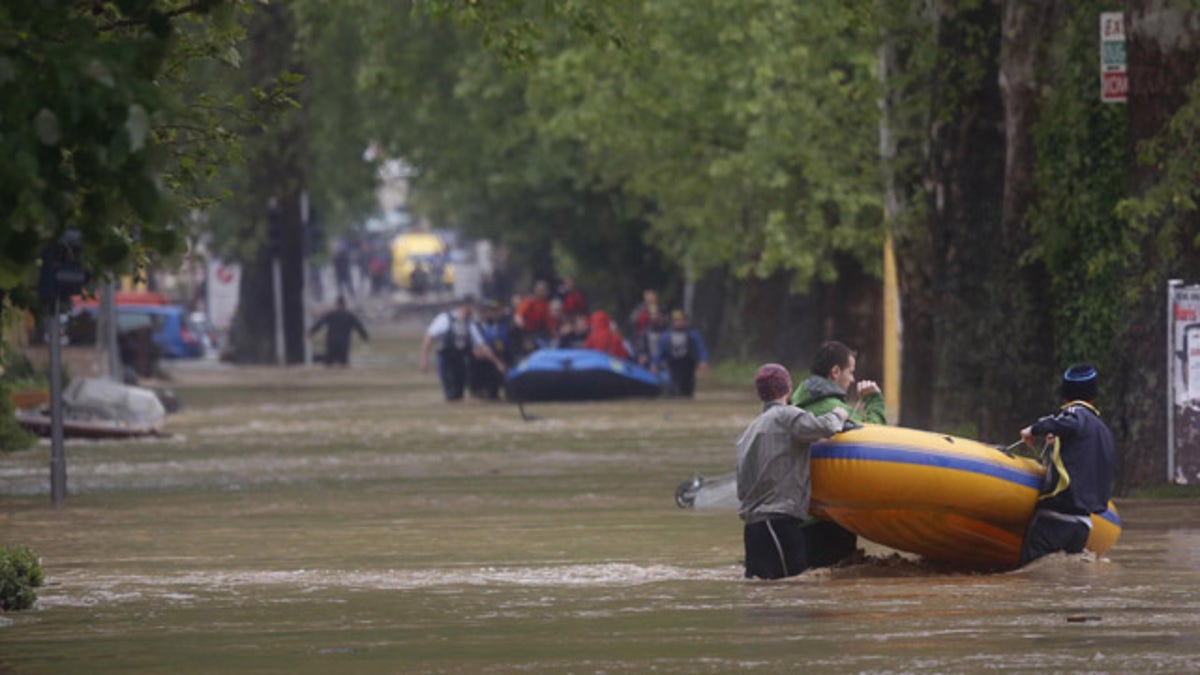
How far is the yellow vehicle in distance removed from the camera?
126 meters

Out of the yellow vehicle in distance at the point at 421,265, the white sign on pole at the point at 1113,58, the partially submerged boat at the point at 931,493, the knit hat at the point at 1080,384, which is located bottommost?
the partially submerged boat at the point at 931,493

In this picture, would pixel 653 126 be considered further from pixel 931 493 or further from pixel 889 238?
pixel 931 493

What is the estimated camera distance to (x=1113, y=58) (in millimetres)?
23656

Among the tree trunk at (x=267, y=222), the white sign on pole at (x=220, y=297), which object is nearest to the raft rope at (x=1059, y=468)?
the tree trunk at (x=267, y=222)

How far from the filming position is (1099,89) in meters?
24.3

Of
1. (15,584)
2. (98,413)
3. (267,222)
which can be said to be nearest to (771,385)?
(15,584)

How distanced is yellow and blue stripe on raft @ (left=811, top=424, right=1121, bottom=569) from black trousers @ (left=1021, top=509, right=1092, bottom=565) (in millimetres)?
133

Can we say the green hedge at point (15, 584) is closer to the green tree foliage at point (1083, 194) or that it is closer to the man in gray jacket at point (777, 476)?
the man in gray jacket at point (777, 476)

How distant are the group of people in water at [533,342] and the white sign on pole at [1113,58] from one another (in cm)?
2482

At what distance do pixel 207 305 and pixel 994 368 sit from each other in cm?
6675

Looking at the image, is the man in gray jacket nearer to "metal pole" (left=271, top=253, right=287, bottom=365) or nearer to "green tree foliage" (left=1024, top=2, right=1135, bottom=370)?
"green tree foliage" (left=1024, top=2, right=1135, bottom=370)

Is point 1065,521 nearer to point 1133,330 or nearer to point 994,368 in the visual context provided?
point 1133,330

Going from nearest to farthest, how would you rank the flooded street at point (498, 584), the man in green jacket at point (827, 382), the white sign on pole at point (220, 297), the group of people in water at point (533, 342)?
the flooded street at point (498, 584)
the man in green jacket at point (827, 382)
the group of people in water at point (533, 342)
the white sign on pole at point (220, 297)

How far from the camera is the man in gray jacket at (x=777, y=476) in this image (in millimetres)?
17453
